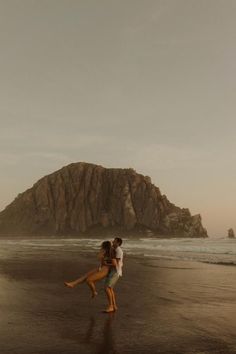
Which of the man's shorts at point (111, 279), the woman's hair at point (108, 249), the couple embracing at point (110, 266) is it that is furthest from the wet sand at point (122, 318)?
the woman's hair at point (108, 249)

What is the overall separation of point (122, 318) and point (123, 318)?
0.03 meters

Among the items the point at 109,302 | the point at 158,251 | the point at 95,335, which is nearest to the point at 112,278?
the point at 109,302

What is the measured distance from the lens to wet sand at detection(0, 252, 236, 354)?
27.8 feet

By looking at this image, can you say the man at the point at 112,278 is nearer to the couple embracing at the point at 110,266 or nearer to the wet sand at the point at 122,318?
the couple embracing at the point at 110,266

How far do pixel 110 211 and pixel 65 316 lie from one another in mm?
187710

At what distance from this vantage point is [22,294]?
48.4 ft

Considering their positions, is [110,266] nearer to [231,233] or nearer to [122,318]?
[122,318]

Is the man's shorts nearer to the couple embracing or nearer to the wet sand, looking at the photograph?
the couple embracing

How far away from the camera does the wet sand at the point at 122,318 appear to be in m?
8.46

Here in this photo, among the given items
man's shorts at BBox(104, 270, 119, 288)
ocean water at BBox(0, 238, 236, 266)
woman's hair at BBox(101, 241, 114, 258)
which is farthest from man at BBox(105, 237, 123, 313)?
ocean water at BBox(0, 238, 236, 266)

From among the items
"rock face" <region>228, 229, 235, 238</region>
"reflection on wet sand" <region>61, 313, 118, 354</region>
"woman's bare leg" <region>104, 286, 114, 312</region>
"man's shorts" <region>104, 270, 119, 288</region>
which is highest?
"rock face" <region>228, 229, 235, 238</region>

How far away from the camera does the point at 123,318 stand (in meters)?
11.3

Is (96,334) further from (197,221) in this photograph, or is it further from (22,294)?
(197,221)

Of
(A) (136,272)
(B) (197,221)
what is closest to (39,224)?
(B) (197,221)
